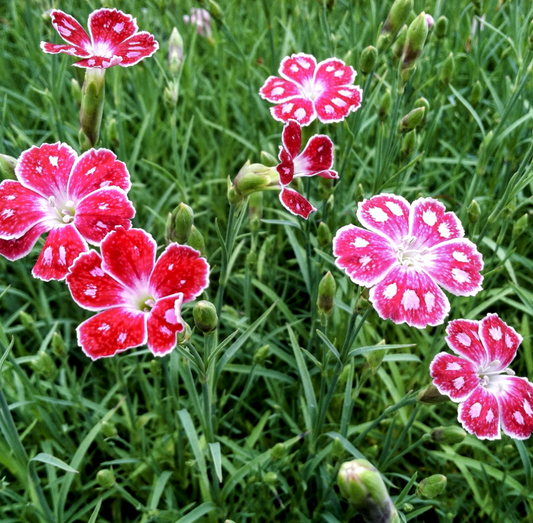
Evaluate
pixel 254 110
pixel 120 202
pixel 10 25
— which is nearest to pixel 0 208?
pixel 120 202

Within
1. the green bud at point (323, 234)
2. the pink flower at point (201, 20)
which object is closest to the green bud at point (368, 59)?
the green bud at point (323, 234)

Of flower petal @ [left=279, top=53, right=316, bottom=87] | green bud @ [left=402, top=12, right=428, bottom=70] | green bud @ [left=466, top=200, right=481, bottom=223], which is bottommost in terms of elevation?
green bud @ [left=466, top=200, right=481, bottom=223]

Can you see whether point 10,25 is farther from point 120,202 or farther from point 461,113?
point 120,202

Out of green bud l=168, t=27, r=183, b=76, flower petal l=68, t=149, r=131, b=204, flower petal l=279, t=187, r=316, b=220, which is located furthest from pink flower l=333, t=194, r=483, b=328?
green bud l=168, t=27, r=183, b=76

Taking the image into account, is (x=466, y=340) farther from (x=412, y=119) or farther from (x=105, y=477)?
(x=105, y=477)

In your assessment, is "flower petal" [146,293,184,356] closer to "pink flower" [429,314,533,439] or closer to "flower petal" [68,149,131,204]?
"flower petal" [68,149,131,204]

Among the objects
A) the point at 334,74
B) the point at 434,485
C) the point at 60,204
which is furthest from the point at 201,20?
the point at 434,485

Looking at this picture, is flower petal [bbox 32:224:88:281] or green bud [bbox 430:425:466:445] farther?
green bud [bbox 430:425:466:445]
